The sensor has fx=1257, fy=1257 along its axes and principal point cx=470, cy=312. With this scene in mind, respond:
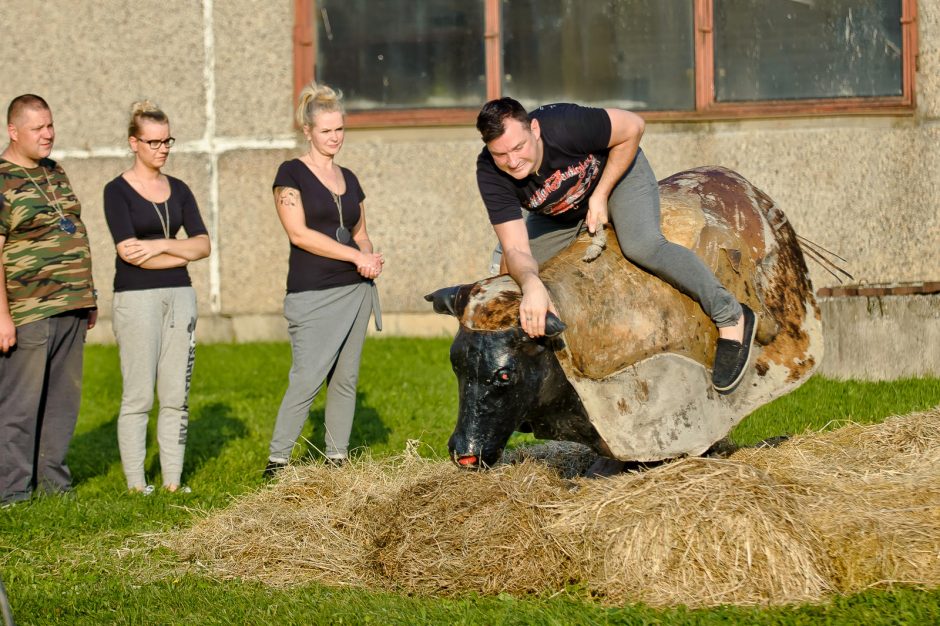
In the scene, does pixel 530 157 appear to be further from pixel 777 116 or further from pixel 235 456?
pixel 777 116

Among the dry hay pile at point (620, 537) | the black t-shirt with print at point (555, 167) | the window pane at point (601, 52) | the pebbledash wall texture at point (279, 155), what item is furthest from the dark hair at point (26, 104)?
the window pane at point (601, 52)

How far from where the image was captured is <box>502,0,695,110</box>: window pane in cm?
1243

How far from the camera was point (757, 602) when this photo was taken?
4992 millimetres

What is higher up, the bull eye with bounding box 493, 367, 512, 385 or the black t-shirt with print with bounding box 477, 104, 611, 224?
the black t-shirt with print with bounding box 477, 104, 611, 224

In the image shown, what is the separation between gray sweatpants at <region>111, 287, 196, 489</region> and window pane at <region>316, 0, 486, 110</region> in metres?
5.53

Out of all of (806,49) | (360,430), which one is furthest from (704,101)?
(360,430)

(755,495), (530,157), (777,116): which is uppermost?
(777,116)

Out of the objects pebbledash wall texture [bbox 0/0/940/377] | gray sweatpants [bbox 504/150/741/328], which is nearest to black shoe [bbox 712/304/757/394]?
gray sweatpants [bbox 504/150/741/328]

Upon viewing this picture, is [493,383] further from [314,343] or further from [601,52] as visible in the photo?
[601,52]

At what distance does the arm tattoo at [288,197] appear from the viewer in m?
7.60

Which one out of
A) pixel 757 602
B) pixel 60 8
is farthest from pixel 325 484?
pixel 60 8

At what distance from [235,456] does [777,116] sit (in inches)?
253

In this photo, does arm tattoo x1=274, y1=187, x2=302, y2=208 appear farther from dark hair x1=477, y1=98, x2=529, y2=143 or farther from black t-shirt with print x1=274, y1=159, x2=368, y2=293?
dark hair x1=477, y1=98, x2=529, y2=143

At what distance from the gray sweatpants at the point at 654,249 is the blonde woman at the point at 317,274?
1.87 metres
